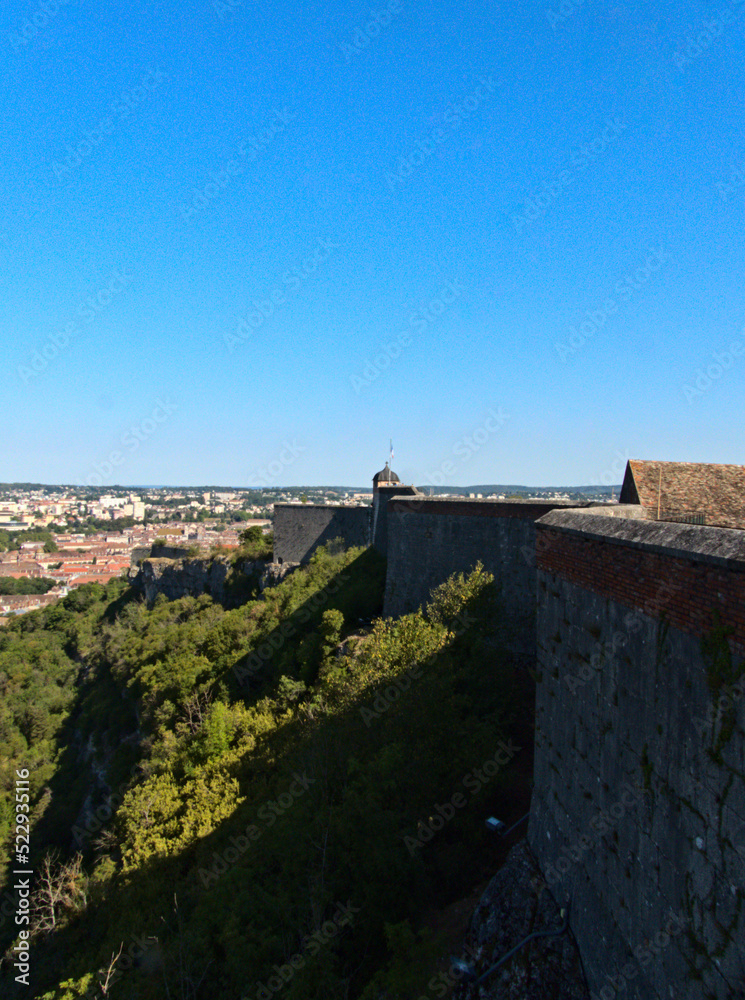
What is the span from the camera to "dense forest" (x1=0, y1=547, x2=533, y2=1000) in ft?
31.1

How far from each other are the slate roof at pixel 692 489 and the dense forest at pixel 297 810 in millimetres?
4606

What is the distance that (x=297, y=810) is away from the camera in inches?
464

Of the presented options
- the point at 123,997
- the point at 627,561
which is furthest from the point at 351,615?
the point at 627,561

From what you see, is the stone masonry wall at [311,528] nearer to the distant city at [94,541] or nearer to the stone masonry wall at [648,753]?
the distant city at [94,541]

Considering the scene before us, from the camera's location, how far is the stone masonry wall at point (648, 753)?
3.74 meters

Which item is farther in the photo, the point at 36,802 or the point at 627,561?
the point at 36,802

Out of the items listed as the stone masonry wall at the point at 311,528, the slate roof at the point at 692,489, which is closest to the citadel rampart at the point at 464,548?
the slate roof at the point at 692,489

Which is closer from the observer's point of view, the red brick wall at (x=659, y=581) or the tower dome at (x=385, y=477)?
the red brick wall at (x=659, y=581)

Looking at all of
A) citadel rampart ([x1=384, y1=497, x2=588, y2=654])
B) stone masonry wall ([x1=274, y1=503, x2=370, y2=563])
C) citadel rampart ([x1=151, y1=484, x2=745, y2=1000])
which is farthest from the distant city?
citadel rampart ([x1=151, y1=484, x2=745, y2=1000])

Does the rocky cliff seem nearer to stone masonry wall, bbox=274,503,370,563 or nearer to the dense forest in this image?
stone masonry wall, bbox=274,503,370,563

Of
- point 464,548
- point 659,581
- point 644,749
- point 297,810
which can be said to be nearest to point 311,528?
point 464,548

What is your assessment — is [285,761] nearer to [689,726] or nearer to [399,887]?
[399,887]

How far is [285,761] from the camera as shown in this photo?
14984 mm

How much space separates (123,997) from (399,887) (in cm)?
578
